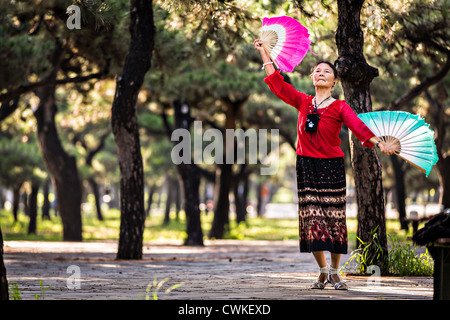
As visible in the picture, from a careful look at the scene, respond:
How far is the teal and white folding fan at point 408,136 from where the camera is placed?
6.21m

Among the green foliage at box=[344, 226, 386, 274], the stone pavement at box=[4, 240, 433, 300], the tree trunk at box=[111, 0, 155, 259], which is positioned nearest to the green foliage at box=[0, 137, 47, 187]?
the stone pavement at box=[4, 240, 433, 300]

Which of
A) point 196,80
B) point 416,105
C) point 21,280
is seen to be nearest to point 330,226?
point 21,280

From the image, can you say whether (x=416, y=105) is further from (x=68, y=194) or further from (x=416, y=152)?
(x=416, y=152)

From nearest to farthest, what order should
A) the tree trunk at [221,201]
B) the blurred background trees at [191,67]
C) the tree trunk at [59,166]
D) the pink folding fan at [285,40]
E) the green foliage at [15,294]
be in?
the green foliage at [15,294], the pink folding fan at [285,40], the blurred background trees at [191,67], the tree trunk at [59,166], the tree trunk at [221,201]

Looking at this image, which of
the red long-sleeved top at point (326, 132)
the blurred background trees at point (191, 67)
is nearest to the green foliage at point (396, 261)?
the red long-sleeved top at point (326, 132)

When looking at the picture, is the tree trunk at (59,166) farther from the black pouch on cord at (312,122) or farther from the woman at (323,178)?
the black pouch on cord at (312,122)

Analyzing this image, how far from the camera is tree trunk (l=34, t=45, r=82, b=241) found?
787 inches

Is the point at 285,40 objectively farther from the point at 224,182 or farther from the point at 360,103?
the point at 224,182

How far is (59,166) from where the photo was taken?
66.2 feet

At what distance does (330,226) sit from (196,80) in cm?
1227

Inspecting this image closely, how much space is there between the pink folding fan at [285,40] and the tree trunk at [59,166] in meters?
13.7

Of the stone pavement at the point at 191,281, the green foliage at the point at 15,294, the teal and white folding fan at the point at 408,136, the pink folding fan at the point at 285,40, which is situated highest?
the pink folding fan at the point at 285,40

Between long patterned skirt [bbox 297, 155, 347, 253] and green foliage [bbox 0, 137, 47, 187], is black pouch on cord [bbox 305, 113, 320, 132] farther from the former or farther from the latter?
green foliage [bbox 0, 137, 47, 187]

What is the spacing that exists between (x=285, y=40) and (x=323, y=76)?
66 centimetres
